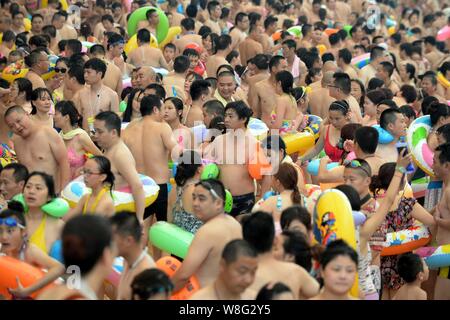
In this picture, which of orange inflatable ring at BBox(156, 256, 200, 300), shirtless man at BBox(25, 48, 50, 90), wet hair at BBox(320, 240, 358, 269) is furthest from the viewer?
shirtless man at BBox(25, 48, 50, 90)

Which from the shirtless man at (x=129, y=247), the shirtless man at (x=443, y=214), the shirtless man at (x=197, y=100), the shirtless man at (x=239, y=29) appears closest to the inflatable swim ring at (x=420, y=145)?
the shirtless man at (x=443, y=214)

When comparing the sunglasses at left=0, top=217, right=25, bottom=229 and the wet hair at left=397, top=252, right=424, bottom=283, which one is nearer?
the sunglasses at left=0, top=217, right=25, bottom=229

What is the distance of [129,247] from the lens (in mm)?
5363

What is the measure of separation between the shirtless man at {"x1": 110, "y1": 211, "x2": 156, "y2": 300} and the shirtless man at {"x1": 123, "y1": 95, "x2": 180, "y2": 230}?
9.28 ft

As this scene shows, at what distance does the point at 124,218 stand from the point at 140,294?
0.73 metres

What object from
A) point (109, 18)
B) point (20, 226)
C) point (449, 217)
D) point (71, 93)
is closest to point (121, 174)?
A: point (20, 226)

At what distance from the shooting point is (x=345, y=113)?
9.09 m

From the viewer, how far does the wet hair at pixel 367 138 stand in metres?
7.77

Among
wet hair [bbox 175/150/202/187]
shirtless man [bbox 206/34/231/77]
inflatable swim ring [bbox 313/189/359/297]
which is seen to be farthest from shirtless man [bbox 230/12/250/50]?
inflatable swim ring [bbox 313/189/359/297]

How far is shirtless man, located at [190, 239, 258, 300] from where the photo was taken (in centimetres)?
497

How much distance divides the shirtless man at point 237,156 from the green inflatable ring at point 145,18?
6651mm

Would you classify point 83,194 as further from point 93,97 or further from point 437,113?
point 437,113

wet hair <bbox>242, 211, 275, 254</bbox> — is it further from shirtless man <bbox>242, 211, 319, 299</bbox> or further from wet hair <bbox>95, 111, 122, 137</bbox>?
wet hair <bbox>95, 111, 122, 137</bbox>

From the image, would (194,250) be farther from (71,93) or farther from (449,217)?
(71,93)
